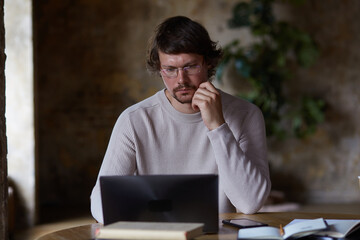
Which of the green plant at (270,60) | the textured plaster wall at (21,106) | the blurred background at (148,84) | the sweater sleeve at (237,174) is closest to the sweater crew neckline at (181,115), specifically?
the sweater sleeve at (237,174)

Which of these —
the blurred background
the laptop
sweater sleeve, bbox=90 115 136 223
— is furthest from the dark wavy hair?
the blurred background

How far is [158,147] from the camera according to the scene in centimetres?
228

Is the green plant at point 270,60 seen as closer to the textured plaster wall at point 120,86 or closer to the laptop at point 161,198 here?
the textured plaster wall at point 120,86

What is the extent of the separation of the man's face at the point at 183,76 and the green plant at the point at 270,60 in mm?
3513

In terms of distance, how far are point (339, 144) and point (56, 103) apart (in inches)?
128

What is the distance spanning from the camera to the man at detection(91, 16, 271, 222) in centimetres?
216

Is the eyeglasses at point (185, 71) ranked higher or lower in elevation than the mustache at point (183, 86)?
higher

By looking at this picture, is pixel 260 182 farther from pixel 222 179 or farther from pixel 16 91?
pixel 16 91

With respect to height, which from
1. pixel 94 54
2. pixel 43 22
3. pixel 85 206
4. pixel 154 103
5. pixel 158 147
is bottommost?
pixel 85 206

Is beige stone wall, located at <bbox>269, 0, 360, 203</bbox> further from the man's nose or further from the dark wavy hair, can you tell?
the man's nose

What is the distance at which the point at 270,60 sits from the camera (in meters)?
5.88

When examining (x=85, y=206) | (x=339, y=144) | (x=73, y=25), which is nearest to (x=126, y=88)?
(x=73, y=25)

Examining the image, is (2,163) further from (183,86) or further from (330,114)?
(330,114)

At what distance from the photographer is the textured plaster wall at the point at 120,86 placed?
20.4ft
